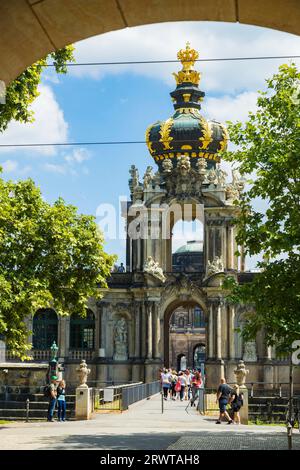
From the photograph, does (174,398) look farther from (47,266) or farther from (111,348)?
(47,266)

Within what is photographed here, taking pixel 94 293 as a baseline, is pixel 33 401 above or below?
below

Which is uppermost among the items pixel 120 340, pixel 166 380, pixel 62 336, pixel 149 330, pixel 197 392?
pixel 149 330

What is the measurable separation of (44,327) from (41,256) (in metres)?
24.4

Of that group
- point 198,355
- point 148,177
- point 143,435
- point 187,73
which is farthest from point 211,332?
point 198,355

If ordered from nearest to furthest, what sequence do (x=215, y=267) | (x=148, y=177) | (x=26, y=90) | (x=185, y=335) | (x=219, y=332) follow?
1. (x=26, y=90)
2. (x=219, y=332)
3. (x=215, y=267)
4. (x=148, y=177)
5. (x=185, y=335)

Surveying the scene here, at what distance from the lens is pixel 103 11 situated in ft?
26.7

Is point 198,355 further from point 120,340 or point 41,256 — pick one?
point 41,256

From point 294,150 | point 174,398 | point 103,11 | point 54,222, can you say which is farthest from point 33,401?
point 103,11

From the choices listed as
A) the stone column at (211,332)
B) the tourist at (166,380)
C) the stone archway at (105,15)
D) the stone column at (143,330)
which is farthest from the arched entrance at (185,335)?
the stone archway at (105,15)

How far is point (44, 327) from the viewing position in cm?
6069

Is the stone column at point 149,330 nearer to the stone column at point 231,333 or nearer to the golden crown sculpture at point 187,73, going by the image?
the stone column at point 231,333

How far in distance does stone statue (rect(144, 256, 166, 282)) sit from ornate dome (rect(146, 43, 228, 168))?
944 cm

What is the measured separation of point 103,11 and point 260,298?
16799 millimetres
